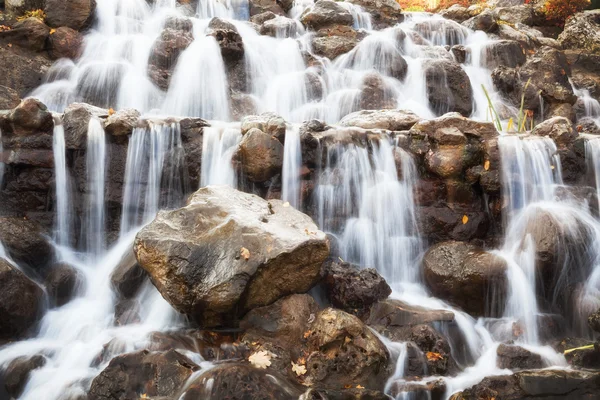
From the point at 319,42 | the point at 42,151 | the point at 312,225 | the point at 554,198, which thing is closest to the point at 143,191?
the point at 42,151

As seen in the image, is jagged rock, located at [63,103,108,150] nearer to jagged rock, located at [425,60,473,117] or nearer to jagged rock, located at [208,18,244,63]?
jagged rock, located at [208,18,244,63]

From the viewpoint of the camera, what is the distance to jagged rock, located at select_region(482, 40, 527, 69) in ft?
41.6

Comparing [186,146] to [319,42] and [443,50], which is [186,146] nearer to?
[319,42]

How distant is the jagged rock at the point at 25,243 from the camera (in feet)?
19.1

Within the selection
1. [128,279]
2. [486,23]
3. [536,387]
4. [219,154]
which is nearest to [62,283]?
[128,279]

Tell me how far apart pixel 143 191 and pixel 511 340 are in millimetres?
5448

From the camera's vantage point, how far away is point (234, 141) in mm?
6883

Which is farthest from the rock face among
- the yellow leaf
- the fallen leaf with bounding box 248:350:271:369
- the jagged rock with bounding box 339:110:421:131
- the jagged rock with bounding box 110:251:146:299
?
the jagged rock with bounding box 339:110:421:131

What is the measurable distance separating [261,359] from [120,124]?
14.1 feet

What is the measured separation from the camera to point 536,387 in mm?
4152

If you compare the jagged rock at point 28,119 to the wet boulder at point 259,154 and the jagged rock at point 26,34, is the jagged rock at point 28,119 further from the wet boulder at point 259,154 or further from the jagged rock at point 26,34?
the jagged rock at point 26,34

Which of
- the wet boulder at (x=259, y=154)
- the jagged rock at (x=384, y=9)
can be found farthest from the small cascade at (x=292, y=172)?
the jagged rock at (x=384, y=9)

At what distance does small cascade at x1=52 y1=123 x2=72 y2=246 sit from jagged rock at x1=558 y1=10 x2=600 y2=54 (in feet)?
48.2

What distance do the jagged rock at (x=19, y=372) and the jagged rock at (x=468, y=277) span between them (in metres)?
4.78
